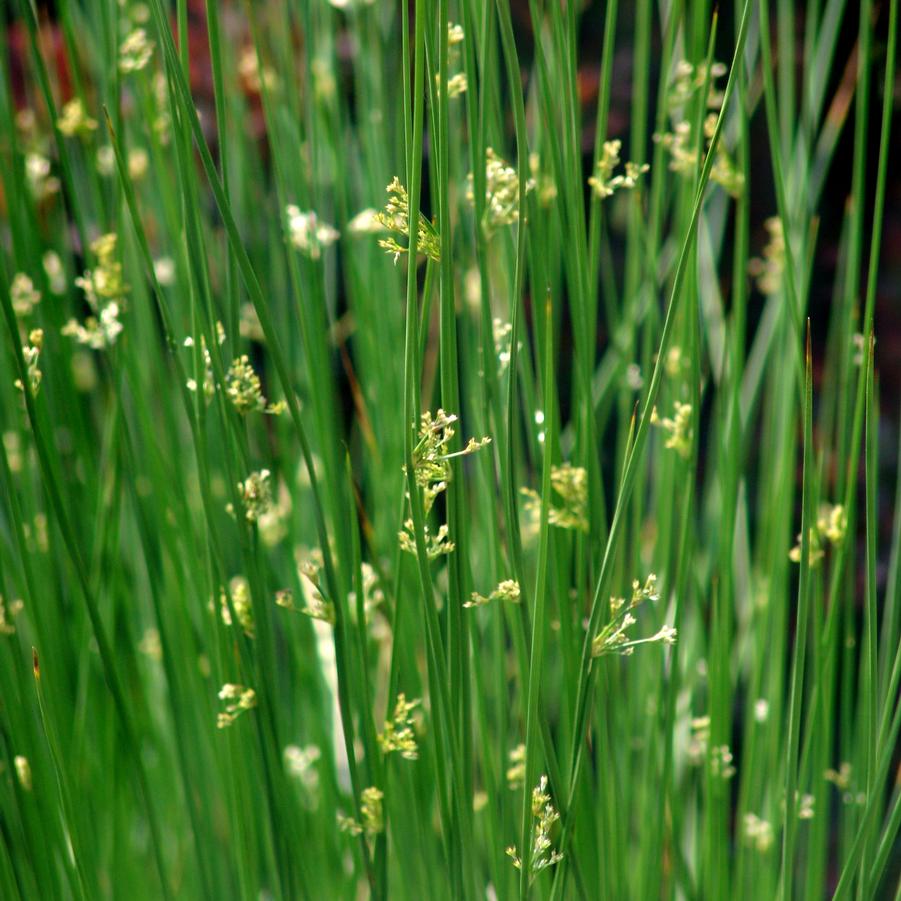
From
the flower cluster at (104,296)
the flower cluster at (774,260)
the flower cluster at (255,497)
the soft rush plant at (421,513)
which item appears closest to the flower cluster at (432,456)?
the soft rush plant at (421,513)

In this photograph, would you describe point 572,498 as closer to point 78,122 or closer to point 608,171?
point 608,171

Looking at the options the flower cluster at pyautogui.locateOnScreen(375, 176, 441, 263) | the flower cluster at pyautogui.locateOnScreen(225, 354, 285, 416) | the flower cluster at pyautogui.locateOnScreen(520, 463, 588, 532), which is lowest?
the flower cluster at pyautogui.locateOnScreen(520, 463, 588, 532)

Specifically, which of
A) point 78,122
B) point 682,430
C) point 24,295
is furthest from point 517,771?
point 78,122

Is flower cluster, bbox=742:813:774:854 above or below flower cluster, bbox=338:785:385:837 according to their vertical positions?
below

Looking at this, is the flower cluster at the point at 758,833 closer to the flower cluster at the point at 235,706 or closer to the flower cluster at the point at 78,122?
the flower cluster at the point at 235,706

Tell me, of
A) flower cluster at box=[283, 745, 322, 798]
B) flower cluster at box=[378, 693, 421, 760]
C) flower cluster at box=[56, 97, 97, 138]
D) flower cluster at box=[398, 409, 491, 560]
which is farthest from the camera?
flower cluster at box=[283, 745, 322, 798]

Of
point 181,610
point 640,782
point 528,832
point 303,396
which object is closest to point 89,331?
point 181,610

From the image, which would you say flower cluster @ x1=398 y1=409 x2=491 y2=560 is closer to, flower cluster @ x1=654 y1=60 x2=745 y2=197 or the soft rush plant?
the soft rush plant

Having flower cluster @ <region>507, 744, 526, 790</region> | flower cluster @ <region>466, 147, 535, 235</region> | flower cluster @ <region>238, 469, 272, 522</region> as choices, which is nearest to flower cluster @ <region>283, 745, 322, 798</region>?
flower cluster @ <region>507, 744, 526, 790</region>
